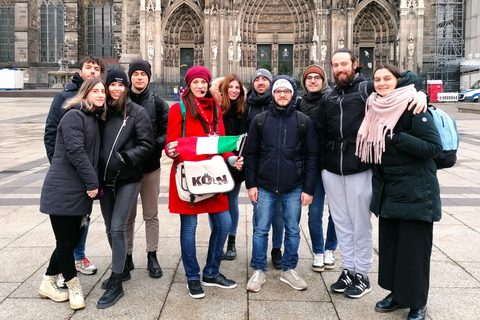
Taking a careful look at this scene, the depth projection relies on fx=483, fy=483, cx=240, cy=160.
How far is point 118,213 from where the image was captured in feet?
13.5

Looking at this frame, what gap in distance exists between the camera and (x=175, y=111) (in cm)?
427

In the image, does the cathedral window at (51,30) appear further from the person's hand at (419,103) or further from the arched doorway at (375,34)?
the person's hand at (419,103)

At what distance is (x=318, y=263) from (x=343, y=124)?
1503 millimetres

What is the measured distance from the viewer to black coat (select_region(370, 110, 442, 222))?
11.7ft

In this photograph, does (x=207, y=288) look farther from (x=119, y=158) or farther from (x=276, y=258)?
(x=119, y=158)

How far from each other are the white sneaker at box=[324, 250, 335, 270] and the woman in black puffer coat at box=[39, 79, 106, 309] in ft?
7.78

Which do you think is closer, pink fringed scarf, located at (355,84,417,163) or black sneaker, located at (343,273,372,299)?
pink fringed scarf, located at (355,84,417,163)

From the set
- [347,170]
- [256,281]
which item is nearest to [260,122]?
[347,170]

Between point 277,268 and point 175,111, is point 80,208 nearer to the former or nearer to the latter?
point 175,111

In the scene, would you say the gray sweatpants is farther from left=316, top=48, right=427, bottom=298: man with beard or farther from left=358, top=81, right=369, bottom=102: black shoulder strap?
left=358, top=81, right=369, bottom=102: black shoulder strap

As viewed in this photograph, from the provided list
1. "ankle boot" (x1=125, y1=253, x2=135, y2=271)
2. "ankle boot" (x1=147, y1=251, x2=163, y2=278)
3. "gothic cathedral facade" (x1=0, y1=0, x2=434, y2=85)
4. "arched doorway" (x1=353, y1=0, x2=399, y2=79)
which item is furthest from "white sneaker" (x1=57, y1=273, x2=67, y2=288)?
"arched doorway" (x1=353, y1=0, x2=399, y2=79)

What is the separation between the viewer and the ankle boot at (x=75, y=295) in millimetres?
3941

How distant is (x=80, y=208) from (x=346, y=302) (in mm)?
2342

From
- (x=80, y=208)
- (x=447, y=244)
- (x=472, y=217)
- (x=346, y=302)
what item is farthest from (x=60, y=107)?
(x=472, y=217)
